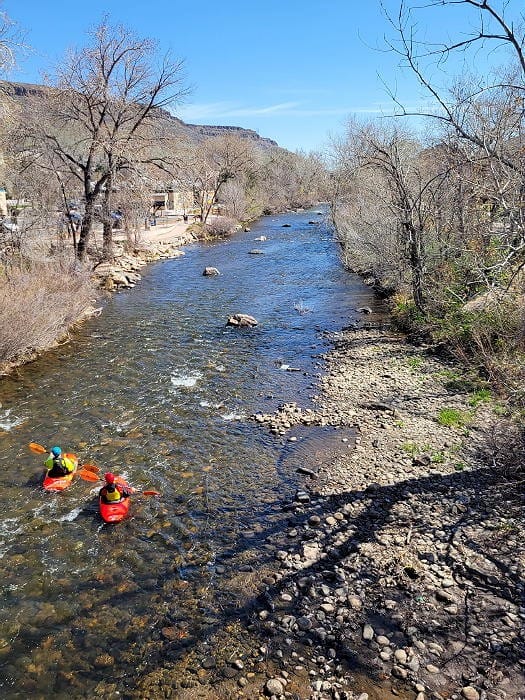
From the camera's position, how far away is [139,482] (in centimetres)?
828

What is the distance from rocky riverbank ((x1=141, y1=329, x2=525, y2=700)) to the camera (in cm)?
476

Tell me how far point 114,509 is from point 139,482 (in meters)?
0.97

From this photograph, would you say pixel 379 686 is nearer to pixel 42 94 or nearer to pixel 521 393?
pixel 521 393

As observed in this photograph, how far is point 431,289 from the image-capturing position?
15.1 meters

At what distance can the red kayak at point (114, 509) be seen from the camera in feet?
23.9

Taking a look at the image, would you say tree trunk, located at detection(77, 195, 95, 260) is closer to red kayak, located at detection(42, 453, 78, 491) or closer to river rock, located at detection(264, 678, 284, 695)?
red kayak, located at detection(42, 453, 78, 491)

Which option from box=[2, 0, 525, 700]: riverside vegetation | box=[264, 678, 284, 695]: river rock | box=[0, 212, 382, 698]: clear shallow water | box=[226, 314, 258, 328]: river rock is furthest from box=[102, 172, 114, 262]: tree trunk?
box=[264, 678, 284, 695]: river rock

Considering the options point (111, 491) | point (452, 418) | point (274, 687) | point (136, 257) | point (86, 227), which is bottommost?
point (274, 687)

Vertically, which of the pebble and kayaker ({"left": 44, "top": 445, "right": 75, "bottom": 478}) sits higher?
kayaker ({"left": 44, "top": 445, "right": 75, "bottom": 478})

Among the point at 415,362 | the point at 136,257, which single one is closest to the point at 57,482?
the point at 415,362

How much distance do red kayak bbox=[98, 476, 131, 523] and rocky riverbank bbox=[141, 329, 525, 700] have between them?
7.10 feet

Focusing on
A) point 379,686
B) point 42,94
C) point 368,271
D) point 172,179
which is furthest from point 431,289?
point 42,94

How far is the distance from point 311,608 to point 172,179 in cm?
2305

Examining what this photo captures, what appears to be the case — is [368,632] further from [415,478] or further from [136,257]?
[136,257]
